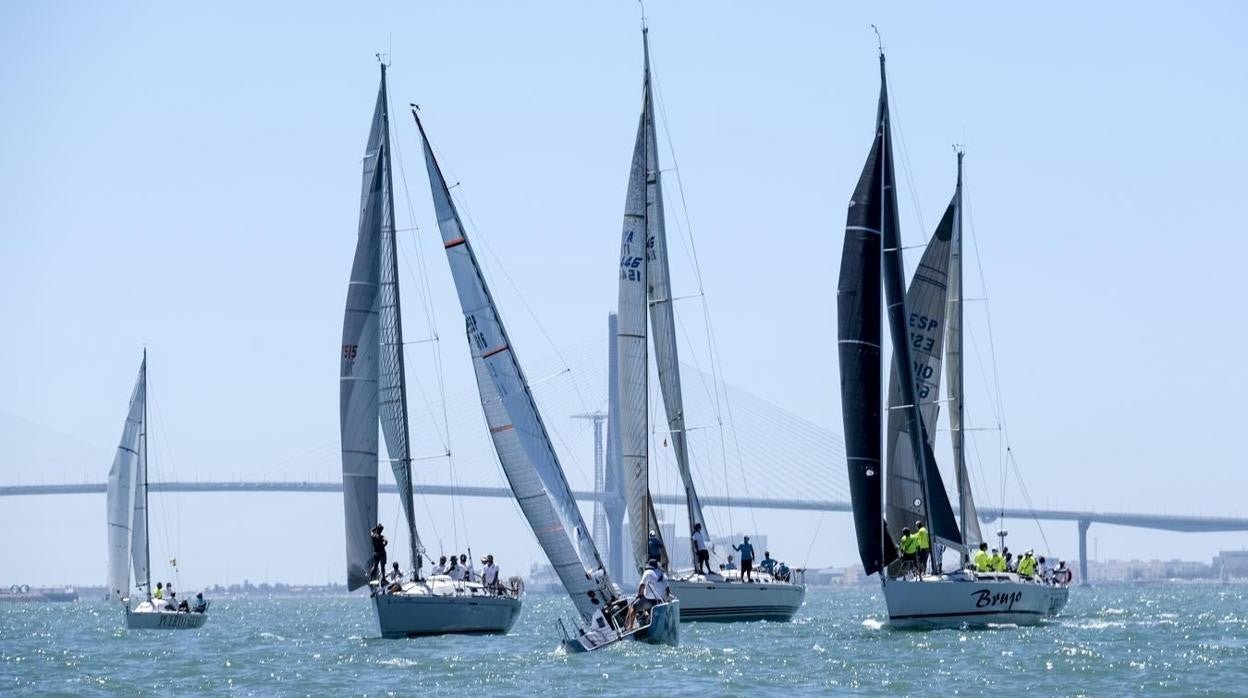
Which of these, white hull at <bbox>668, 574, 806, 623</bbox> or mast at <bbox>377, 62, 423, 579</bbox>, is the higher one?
mast at <bbox>377, 62, 423, 579</bbox>

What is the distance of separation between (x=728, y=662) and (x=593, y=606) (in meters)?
2.10

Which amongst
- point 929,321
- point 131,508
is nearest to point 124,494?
point 131,508

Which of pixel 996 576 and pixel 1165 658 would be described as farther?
pixel 996 576

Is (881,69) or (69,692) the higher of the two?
(881,69)

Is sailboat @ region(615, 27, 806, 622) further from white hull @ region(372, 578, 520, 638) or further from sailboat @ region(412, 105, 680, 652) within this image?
sailboat @ region(412, 105, 680, 652)

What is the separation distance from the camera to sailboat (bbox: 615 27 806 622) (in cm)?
2981

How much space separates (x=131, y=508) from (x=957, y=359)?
2035cm

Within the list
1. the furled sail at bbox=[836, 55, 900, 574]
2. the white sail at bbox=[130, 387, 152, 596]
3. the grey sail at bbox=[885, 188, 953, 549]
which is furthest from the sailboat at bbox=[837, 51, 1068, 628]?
the white sail at bbox=[130, 387, 152, 596]

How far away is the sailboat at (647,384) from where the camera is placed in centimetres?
2981

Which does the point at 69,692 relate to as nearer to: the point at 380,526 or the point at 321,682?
the point at 321,682

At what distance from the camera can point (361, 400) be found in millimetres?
27766

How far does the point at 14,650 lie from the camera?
30.1 m

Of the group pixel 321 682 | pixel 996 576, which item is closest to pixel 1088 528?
pixel 996 576

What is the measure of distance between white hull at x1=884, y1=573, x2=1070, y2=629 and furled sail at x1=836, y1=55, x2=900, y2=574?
0.51 metres
